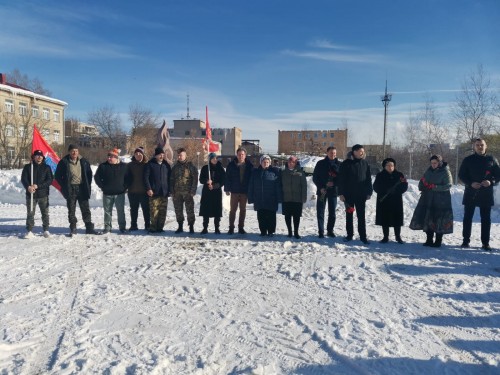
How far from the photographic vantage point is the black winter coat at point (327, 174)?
7086mm

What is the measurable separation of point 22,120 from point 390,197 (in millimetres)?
33456

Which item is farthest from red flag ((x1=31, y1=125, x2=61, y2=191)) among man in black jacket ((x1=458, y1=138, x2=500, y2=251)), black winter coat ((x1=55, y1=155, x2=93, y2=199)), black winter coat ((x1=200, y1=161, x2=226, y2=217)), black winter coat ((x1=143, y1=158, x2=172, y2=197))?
man in black jacket ((x1=458, y1=138, x2=500, y2=251))

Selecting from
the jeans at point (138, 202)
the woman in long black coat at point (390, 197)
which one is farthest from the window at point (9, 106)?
the woman in long black coat at point (390, 197)

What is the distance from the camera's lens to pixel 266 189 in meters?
7.14

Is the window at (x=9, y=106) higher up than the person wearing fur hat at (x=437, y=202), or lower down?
higher up

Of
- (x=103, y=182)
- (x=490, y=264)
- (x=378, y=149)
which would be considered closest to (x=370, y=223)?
(x=490, y=264)

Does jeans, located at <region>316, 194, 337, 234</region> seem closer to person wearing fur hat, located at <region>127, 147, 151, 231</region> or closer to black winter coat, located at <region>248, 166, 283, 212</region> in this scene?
black winter coat, located at <region>248, 166, 283, 212</region>

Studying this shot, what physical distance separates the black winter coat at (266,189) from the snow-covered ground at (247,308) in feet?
3.01

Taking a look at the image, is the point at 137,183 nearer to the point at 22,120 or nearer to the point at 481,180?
the point at 481,180

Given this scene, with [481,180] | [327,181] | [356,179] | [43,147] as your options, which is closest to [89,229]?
[43,147]

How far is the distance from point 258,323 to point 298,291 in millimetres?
994

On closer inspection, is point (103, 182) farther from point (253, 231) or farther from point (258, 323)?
point (258, 323)

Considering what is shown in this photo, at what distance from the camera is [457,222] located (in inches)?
380

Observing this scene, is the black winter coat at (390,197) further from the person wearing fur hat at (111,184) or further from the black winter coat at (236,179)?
the person wearing fur hat at (111,184)
